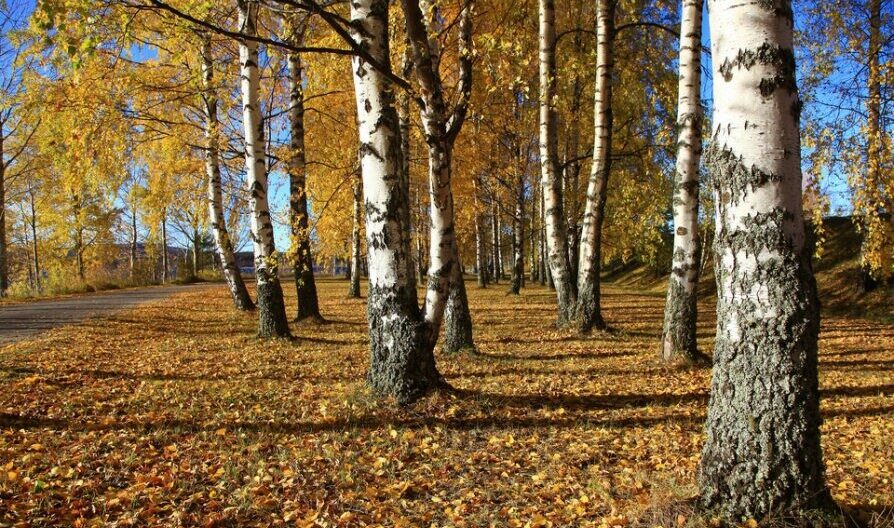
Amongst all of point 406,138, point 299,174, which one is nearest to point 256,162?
point 299,174

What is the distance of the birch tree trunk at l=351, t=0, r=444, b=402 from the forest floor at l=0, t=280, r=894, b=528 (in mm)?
382

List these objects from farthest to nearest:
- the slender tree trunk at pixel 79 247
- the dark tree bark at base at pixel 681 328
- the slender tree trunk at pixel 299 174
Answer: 1. the slender tree trunk at pixel 79 247
2. the slender tree trunk at pixel 299 174
3. the dark tree bark at base at pixel 681 328

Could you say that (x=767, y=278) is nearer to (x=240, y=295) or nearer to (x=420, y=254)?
(x=240, y=295)

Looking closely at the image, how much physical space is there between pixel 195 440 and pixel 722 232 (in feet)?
14.0

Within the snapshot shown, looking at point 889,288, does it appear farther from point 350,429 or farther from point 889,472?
point 350,429

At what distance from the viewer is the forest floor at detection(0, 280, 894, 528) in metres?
3.24

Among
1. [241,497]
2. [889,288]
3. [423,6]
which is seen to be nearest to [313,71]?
[423,6]

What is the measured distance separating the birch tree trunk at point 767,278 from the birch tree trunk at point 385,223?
10.0 feet

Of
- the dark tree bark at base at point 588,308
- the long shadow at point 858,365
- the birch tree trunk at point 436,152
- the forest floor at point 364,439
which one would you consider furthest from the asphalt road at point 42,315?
the long shadow at point 858,365

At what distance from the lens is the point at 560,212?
9.72m

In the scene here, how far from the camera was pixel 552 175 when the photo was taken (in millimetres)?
9688

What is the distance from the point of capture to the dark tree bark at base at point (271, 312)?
9148 mm

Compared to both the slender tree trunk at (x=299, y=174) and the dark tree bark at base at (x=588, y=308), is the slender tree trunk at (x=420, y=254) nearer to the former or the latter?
the slender tree trunk at (x=299, y=174)

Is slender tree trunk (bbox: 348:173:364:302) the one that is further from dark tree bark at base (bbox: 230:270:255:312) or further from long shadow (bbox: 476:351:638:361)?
long shadow (bbox: 476:351:638:361)
